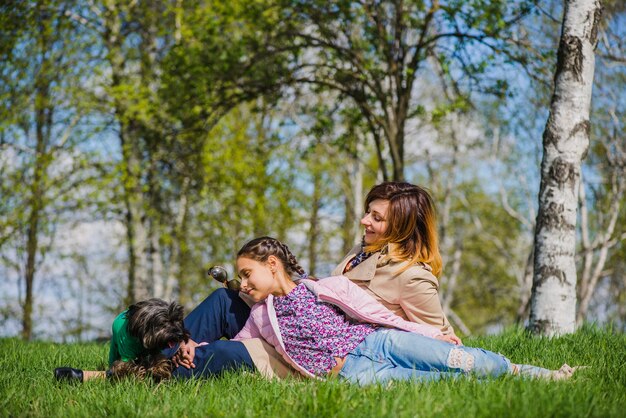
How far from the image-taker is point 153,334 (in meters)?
4.04

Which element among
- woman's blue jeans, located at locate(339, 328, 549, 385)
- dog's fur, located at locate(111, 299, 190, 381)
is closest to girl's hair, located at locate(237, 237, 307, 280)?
dog's fur, located at locate(111, 299, 190, 381)

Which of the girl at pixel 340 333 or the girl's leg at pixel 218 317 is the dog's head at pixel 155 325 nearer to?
the girl's leg at pixel 218 317

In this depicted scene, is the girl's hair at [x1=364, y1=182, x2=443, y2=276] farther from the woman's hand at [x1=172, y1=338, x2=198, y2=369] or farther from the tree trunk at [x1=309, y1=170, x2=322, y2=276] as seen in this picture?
the tree trunk at [x1=309, y1=170, x2=322, y2=276]

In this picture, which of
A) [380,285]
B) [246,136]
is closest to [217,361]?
[380,285]

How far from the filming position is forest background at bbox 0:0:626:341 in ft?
35.6

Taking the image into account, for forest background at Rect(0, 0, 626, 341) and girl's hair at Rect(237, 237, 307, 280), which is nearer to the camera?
girl's hair at Rect(237, 237, 307, 280)

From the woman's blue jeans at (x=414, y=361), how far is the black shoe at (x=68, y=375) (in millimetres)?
1620

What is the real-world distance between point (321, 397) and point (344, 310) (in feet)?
3.75

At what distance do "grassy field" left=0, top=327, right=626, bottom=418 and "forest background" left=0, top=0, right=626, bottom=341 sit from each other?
13.8ft

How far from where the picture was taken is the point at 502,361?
383 centimetres

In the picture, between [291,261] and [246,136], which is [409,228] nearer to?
[291,261]

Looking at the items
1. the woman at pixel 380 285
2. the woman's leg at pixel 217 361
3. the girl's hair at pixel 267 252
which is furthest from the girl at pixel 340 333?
the woman's leg at pixel 217 361

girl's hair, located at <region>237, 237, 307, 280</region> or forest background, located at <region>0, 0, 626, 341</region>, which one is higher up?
forest background, located at <region>0, 0, 626, 341</region>

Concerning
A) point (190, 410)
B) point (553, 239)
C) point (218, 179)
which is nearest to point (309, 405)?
point (190, 410)
